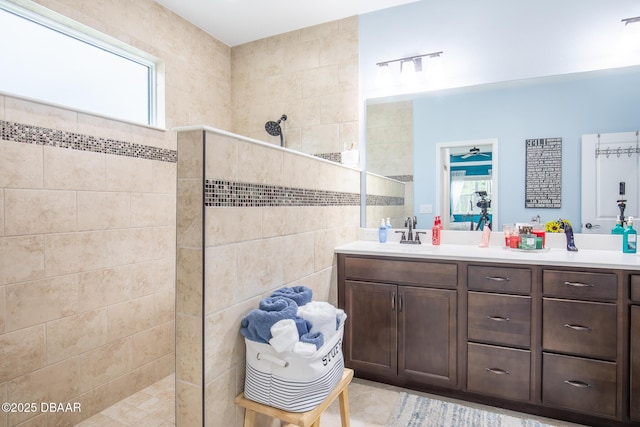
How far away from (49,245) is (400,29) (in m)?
2.75

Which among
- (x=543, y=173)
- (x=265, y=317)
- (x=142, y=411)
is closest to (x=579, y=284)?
(x=543, y=173)

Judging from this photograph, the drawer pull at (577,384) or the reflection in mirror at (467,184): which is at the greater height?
the reflection in mirror at (467,184)

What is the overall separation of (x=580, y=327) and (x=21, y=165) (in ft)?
9.56

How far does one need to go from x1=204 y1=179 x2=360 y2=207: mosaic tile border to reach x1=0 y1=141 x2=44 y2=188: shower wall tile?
1087 mm

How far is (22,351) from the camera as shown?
1.68m

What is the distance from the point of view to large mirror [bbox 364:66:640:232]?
7.24 feet

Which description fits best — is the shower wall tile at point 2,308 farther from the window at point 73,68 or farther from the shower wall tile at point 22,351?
the window at point 73,68

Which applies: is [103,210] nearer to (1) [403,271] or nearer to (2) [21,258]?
(2) [21,258]

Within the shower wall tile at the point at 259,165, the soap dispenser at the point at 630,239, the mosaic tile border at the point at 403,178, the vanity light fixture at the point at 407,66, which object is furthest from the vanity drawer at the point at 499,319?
the vanity light fixture at the point at 407,66

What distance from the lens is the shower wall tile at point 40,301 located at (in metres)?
1.65

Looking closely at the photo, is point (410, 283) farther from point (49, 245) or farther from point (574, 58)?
point (49, 245)

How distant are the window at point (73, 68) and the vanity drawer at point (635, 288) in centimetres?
295

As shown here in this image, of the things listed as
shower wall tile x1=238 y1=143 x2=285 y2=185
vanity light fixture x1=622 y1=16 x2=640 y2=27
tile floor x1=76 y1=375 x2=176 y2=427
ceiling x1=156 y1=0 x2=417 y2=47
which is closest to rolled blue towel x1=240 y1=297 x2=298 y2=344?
shower wall tile x1=238 y1=143 x2=285 y2=185

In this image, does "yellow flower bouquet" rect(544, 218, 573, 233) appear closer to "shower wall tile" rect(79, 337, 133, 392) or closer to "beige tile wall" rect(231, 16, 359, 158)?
"beige tile wall" rect(231, 16, 359, 158)
